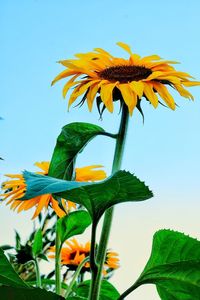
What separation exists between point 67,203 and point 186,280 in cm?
48

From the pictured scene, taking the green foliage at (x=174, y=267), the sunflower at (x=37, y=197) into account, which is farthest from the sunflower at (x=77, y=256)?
the green foliage at (x=174, y=267)

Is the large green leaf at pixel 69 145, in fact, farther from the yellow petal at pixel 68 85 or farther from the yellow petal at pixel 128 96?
the yellow petal at pixel 68 85

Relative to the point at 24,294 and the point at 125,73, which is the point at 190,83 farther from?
the point at 24,294

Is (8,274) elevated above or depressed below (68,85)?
below

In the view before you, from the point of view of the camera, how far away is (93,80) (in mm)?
746

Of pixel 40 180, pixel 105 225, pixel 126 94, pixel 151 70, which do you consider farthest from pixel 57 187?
pixel 151 70

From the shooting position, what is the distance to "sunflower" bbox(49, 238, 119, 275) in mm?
1394

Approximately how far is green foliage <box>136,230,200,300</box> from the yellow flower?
0.59ft

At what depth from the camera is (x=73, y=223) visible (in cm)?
72

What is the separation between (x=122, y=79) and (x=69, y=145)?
19 cm

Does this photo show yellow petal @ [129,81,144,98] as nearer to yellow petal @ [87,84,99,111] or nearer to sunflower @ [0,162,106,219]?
Answer: yellow petal @ [87,84,99,111]

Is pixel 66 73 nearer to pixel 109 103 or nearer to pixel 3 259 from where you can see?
pixel 109 103

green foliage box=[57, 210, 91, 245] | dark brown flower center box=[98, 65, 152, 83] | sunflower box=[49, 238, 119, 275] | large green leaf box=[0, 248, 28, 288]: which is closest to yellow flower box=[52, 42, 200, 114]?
dark brown flower center box=[98, 65, 152, 83]

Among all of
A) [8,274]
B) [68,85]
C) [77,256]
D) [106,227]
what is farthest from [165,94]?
[77,256]
